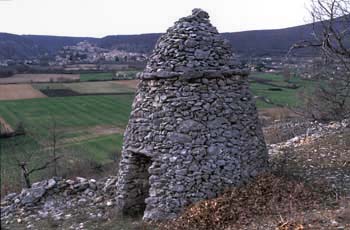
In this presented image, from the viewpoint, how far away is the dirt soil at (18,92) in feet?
103

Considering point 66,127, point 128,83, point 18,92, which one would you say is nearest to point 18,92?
point 18,92

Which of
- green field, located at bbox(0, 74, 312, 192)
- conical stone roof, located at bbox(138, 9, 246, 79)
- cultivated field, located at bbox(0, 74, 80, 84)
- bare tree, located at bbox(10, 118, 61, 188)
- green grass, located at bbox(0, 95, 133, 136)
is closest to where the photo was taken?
conical stone roof, located at bbox(138, 9, 246, 79)

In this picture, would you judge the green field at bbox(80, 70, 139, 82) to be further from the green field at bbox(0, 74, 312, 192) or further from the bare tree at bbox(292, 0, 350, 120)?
the bare tree at bbox(292, 0, 350, 120)

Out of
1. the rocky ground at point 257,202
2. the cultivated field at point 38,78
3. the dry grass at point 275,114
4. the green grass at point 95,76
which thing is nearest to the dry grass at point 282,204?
the rocky ground at point 257,202

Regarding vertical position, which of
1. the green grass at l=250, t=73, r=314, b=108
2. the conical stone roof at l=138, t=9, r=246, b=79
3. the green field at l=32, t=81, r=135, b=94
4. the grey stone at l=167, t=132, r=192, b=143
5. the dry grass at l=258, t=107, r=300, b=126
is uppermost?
the conical stone roof at l=138, t=9, r=246, b=79

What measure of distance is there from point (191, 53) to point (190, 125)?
1.31 meters

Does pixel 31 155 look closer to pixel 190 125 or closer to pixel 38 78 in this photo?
pixel 190 125

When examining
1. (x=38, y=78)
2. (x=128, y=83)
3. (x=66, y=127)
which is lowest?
(x=66, y=127)

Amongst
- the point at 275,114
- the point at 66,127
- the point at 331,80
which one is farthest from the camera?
the point at 275,114

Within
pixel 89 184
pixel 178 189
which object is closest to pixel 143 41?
pixel 89 184

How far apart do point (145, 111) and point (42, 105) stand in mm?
24179

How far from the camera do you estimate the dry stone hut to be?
754 centimetres

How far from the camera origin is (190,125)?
7.60 m

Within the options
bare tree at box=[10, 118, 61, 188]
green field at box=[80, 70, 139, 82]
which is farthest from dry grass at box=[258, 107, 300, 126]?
green field at box=[80, 70, 139, 82]
